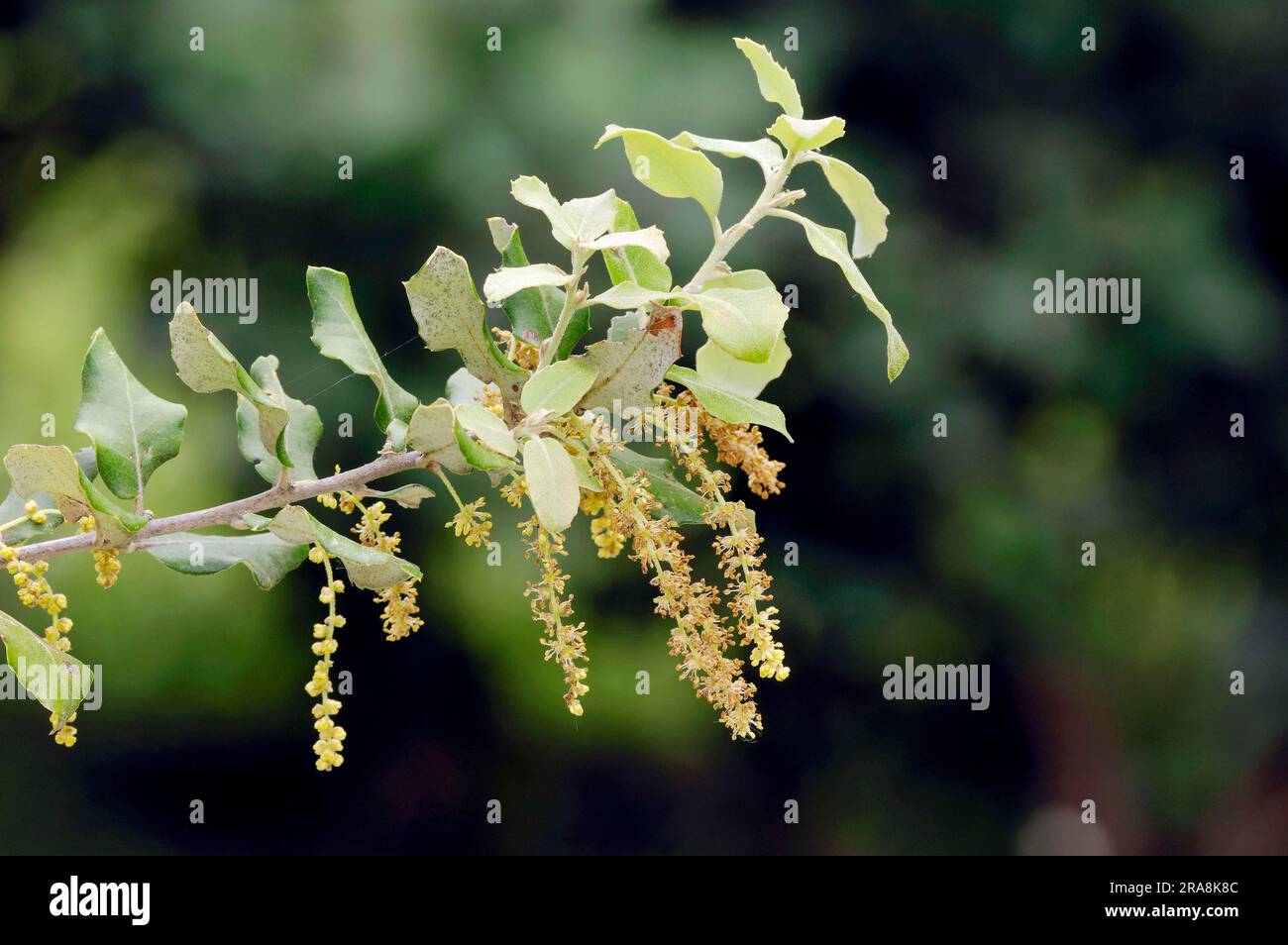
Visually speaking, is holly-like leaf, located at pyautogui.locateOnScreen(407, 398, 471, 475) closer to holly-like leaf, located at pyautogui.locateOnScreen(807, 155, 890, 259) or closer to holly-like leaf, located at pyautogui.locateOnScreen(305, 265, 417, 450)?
holly-like leaf, located at pyautogui.locateOnScreen(305, 265, 417, 450)

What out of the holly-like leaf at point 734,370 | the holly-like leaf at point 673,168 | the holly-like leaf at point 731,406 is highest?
the holly-like leaf at point 673,168

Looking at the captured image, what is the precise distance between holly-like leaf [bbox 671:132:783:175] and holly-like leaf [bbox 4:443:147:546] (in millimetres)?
364

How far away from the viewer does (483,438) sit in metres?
0.59

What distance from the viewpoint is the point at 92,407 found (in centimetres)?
71

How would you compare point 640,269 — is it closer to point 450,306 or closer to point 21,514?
point 450,306

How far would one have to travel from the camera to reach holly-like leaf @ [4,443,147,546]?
0.63m

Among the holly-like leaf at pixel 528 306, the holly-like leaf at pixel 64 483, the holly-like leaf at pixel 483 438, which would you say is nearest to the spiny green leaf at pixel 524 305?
the holly-like leaf at pixel 528 306

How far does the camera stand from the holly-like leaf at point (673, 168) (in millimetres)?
674

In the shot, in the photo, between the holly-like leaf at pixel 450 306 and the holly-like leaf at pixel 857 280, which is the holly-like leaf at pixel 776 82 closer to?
the holly-like leaf at pixel 857 280

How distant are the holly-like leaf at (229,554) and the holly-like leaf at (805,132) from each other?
1.17ft

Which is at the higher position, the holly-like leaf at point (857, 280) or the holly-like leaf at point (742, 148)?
the holly-like leaf at point (742, 148)

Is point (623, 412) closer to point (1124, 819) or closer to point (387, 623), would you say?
point (387, 623)

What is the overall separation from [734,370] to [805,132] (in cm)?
16

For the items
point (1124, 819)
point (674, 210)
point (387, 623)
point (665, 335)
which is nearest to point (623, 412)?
point (665, 335)
